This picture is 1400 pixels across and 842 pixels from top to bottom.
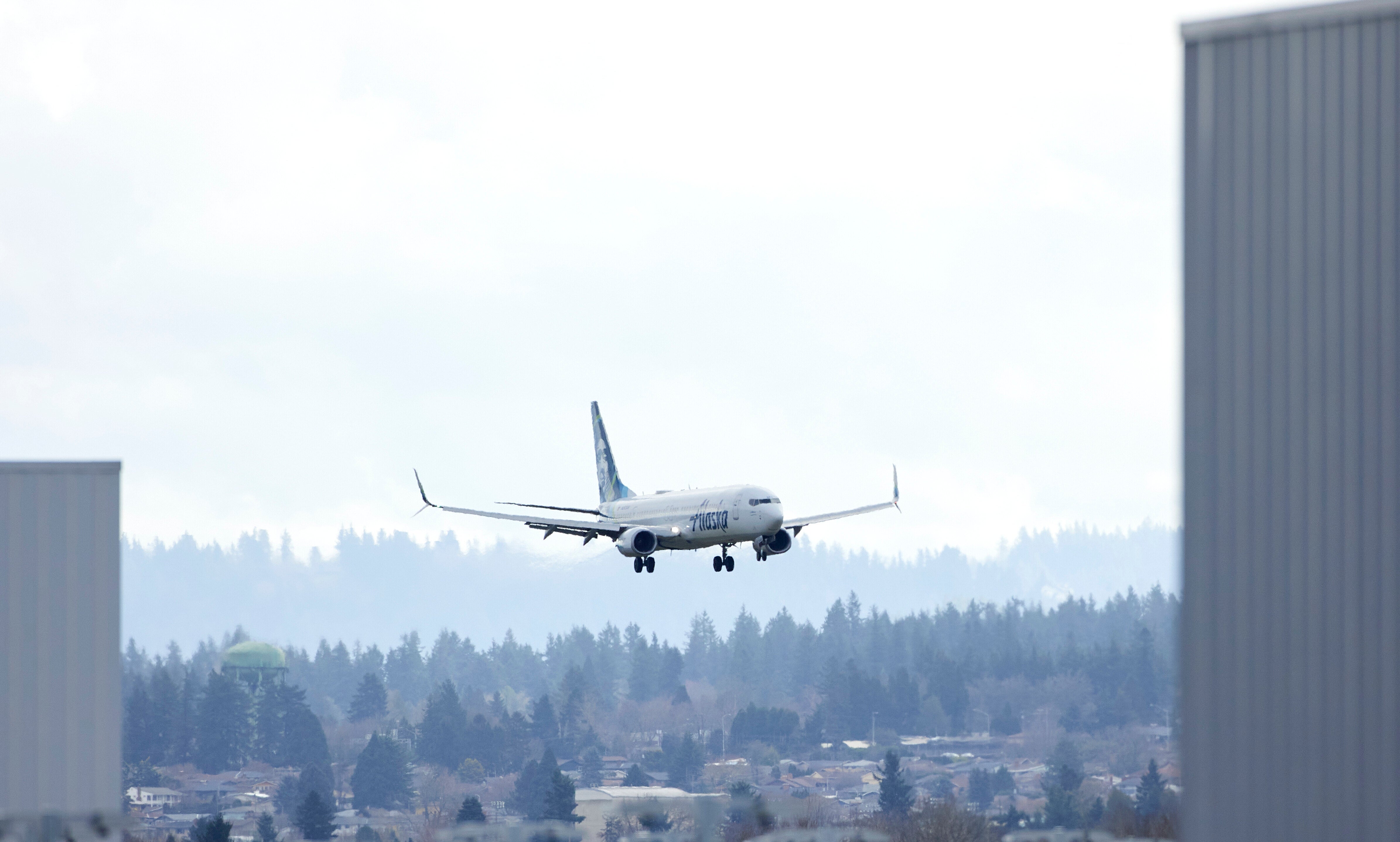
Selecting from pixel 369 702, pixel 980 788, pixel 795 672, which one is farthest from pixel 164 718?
pixel 980 788

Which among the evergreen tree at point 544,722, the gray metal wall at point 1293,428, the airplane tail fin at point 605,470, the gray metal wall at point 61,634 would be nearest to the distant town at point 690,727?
the evergreen tree at point 544,722

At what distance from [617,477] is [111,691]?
6306cm

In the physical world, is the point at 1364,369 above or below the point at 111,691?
above

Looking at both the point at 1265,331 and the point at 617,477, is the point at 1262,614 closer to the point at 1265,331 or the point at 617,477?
the point at 1265,331

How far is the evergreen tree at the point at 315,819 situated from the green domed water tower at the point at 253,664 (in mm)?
21515

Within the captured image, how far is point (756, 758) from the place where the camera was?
151 meters

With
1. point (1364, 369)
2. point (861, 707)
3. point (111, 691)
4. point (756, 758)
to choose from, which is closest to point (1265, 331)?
point (1364, 369)

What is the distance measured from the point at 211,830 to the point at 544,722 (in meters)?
67.9

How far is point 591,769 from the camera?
15862 centimetres

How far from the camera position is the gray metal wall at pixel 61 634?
16.3m

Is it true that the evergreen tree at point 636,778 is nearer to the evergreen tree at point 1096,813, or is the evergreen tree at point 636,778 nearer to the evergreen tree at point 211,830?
the evergreen tree at point 211,830

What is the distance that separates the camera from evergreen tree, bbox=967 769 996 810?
138 m

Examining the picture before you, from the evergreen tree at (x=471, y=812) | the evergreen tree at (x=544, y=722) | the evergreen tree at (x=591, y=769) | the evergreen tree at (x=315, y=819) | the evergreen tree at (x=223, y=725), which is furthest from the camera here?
the evergreen tree at (x=544, y=722)

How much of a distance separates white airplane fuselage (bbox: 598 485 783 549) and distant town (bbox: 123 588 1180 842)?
73845mm
